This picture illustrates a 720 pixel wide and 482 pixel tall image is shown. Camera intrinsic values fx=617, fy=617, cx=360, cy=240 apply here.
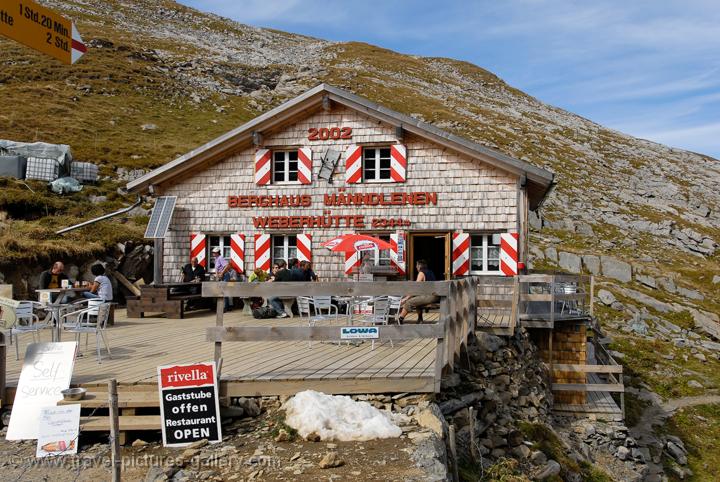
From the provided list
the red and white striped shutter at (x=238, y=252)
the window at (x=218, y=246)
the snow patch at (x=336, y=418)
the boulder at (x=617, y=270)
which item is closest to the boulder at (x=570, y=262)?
the boulder at (x=617, y=270)

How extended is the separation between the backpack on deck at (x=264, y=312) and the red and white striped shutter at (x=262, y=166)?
168 inches

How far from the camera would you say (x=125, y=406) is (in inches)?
274

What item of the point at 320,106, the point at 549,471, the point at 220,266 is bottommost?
the point at 549,471

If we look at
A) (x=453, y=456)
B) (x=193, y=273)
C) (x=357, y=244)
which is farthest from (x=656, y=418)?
(x=453, y=456)

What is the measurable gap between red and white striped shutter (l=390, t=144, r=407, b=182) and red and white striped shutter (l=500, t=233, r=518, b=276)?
3.17m

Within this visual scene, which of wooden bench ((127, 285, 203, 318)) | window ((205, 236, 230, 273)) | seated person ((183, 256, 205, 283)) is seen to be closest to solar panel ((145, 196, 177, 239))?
seated person ((183, 256, 205, 283))

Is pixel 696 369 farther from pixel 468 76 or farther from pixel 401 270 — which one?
pixel 468 76

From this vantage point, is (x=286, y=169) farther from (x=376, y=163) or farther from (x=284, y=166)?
(x=376, y=163)

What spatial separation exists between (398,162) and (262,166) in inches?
155

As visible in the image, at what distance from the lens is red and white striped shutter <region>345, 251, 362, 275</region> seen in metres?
17.0

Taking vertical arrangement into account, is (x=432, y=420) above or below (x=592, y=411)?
above

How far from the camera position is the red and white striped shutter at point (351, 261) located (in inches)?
669

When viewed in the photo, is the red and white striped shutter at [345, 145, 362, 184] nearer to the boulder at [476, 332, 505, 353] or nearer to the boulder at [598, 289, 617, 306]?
the boulder at [476, 332, 505, 353]

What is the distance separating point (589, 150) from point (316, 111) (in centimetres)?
5201
